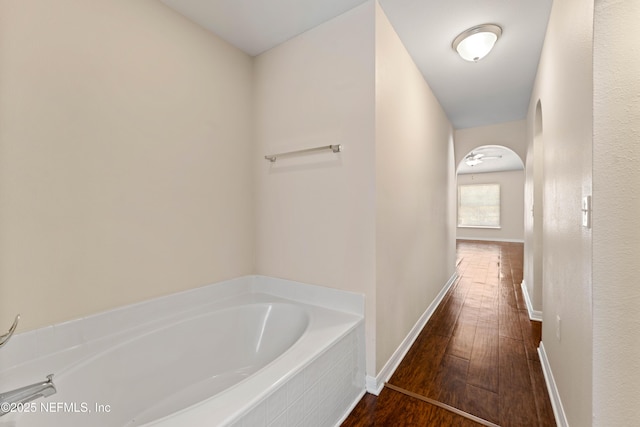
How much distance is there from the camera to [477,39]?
182 centimetres

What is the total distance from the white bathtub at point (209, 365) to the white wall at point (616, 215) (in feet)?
3.37

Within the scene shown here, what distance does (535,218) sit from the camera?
8.57 feet

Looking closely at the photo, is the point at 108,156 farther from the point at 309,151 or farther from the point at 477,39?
the point at 477,39

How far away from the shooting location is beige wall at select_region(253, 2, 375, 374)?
5.36 ft

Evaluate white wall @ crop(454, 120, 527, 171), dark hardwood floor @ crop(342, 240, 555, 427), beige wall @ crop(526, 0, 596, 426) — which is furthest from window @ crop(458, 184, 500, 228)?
beige wall @ crop(526, 0, 596, 426)

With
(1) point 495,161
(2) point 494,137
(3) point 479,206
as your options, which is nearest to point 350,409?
(2) point 494,137

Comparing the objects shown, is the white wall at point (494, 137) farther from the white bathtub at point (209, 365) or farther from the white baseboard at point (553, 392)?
the white bathtub at point (209, 365)

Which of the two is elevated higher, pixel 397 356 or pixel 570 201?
pixel 570 201

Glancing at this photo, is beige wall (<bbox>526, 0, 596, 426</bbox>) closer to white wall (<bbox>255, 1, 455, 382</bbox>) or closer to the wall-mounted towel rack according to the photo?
white wall (<bbox>255, 1, 455, 382</bbox>)

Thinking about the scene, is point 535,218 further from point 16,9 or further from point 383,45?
point 16,9

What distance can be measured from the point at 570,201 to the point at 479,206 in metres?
8.98

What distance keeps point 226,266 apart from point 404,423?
4.90 ft

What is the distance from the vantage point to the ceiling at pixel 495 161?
577 centimetres

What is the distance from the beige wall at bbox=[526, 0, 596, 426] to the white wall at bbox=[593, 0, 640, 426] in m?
0.04
